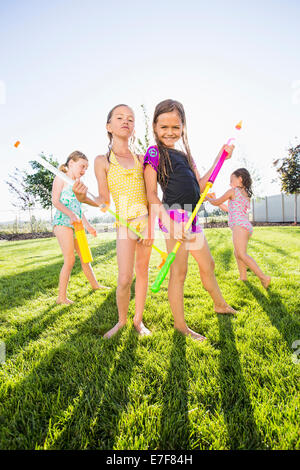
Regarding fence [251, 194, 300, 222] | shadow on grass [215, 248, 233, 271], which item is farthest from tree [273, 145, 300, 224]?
shadow on grass [215, 248, 233, 271]

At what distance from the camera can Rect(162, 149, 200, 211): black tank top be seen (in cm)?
222

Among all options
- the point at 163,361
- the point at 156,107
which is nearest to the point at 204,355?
the point at 163,361

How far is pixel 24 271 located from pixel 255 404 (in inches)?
211

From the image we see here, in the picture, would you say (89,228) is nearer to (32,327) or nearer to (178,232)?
(32,327)

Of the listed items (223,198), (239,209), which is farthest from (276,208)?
(223,198)

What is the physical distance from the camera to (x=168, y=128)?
228cm

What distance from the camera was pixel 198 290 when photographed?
3.48 meters

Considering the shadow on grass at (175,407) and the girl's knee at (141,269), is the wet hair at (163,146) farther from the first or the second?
the shadow on grass at (175,407)

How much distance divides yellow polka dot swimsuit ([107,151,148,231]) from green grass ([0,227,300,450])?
1.09 m

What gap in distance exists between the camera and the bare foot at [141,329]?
7.55ft

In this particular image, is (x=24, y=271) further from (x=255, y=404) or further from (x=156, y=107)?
(x=255, y=404)

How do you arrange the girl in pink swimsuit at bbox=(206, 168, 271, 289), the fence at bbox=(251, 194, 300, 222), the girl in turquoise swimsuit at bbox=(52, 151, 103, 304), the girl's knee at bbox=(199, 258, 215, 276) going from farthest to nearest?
the fence at bbox=(251, 194, 300, 222) < the girl in pink swimsuit at bbox=(206, 168, 271, 289) < the girl in turquoise swimsuit at bbox=(52, 151, 103, 304) < the girl's knee at bbox=(199, 258, 215, 276)

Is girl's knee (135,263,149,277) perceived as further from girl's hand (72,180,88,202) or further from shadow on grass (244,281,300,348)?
shadow on grass (244,281,300,348)

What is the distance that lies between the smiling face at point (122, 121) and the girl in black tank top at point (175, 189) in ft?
0.76
